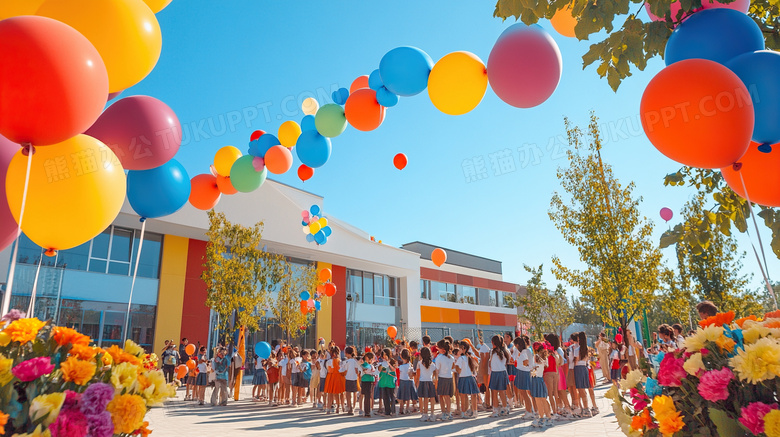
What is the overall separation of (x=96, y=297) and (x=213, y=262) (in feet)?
21.6

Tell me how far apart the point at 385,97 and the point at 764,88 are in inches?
177

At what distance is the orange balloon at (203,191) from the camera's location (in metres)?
7.05

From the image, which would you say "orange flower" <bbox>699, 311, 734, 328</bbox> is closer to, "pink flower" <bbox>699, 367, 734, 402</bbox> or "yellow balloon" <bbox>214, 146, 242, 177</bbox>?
"pink flower" <bbox>699, 367, 734, 402</bbox>

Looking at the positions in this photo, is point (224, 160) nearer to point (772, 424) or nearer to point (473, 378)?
point (473, 378)

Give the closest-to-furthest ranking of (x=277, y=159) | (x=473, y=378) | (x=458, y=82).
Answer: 1. (x=458, y=82)
2. (x=277, y=159)
3. (x=473, y=378)

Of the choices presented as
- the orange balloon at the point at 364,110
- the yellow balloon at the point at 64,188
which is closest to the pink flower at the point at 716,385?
the yellow balloon at the point at 64,188

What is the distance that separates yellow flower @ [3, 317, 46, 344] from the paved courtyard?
20.1 feet

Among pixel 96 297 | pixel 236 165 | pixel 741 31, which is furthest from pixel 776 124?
pixel 96 297

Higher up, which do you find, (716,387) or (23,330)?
(23,330)

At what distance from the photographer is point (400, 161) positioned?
9.13 meters

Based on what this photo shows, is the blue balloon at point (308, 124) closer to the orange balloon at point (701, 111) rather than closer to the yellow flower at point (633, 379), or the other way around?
the orange balloon at point (701, 111)

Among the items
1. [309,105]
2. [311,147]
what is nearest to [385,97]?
[311,147]

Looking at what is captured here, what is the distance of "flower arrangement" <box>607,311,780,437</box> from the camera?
1.94 m

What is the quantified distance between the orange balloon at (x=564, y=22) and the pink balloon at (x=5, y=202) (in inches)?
199
